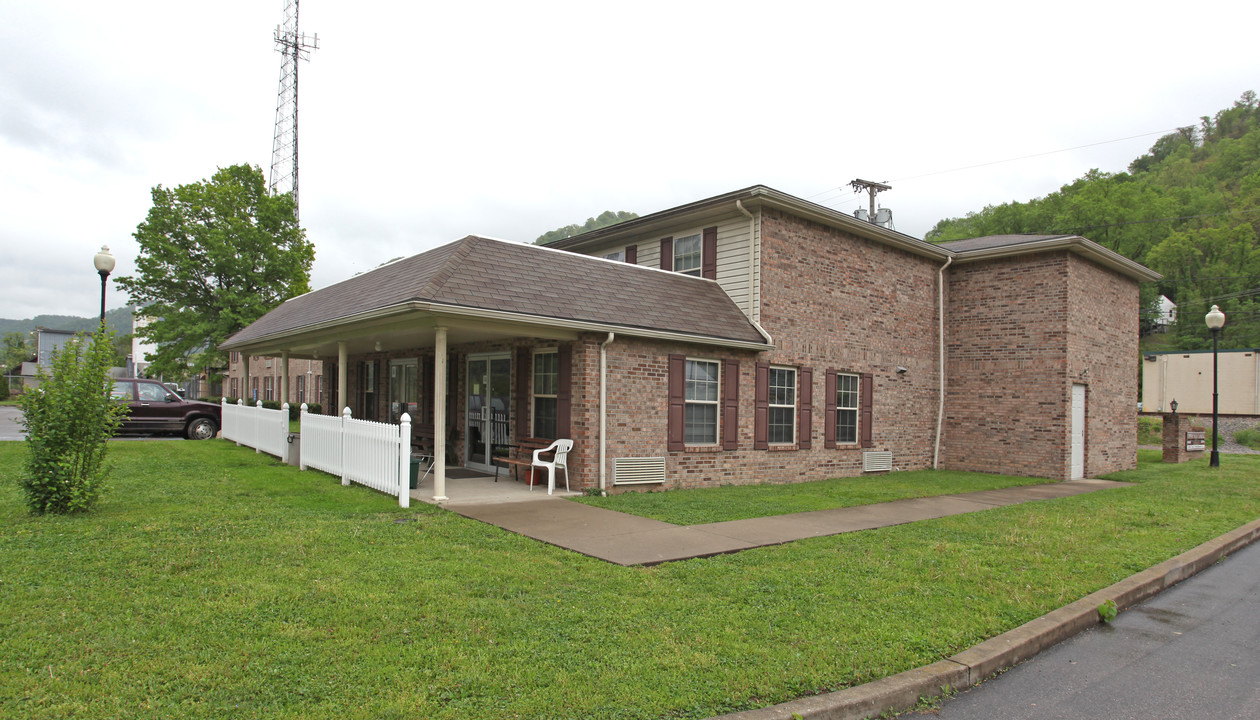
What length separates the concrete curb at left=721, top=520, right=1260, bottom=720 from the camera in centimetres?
359

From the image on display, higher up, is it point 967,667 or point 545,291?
point 545,291

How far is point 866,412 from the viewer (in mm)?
15227

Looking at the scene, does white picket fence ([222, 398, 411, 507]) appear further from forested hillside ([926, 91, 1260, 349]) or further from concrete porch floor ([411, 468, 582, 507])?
forested hillside ([926, 91, 1260, 349])

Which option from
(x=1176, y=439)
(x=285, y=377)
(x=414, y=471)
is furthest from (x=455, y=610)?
(x=1176, y=439)

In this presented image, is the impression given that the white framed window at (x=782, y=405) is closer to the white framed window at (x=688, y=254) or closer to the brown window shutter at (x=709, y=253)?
the brown window shutter at (x=709, y=253)

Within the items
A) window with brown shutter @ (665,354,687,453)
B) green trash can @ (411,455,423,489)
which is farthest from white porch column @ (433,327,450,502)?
window with brown shutter @ (665,354,687,453)

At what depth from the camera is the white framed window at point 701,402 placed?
1209 centimetres

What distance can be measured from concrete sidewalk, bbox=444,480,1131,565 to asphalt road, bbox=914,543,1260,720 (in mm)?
2929

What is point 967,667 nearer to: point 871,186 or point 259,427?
point 259,427

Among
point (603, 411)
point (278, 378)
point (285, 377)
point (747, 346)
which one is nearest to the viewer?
point (603, 411)

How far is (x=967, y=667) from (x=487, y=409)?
10115 mm

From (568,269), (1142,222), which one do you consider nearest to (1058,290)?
(568,269)

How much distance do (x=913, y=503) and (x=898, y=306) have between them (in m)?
6.40

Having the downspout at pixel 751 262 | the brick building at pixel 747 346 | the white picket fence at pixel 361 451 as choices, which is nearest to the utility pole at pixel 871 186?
the brick building at pixel 747 346
